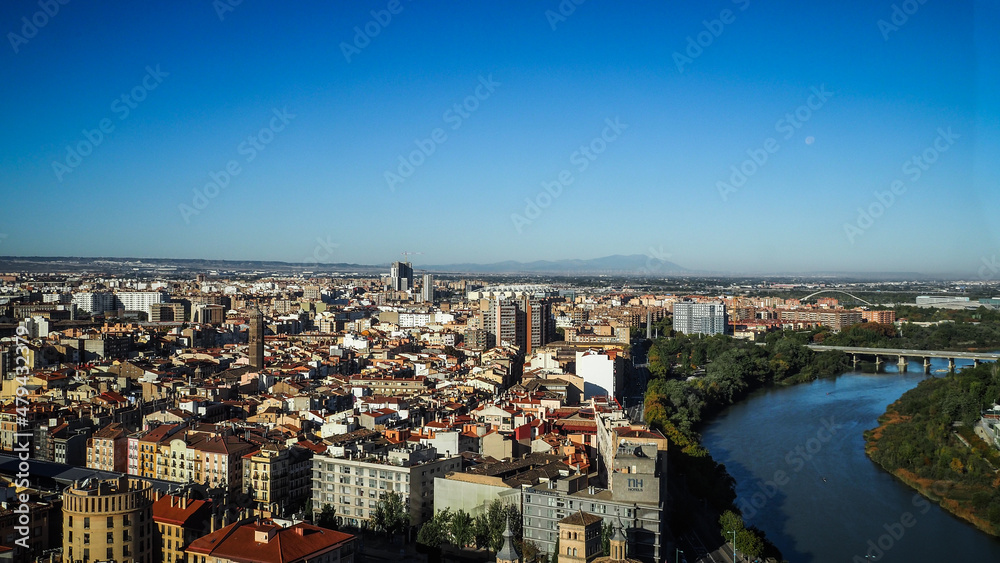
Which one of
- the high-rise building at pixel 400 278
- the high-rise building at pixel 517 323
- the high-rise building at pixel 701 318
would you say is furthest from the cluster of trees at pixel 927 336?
the high-rise building at pixel 400 278

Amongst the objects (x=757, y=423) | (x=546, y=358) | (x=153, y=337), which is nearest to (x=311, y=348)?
(x=153, y=337)

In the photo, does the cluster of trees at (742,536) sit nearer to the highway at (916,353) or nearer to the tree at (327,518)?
the tree at (327,518)

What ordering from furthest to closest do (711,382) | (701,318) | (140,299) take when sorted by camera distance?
1. (140,299)
2. (701,318)
3. (711,382)

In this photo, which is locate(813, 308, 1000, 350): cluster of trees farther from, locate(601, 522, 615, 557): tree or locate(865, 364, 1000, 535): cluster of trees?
locate(601, 522, 615, 557): tree

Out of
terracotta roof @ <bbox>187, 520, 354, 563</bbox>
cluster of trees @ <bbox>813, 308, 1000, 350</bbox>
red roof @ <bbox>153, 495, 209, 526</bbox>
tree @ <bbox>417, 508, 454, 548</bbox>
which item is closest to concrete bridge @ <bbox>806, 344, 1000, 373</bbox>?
cluster of trees @ <bbox>813, 308, 1000, 350</bbox>

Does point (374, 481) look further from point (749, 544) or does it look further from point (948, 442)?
point (948, 442)

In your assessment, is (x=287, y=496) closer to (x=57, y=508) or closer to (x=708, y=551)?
(x=57, y=508)

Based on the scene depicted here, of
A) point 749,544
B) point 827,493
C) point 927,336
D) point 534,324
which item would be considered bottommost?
point 827,493

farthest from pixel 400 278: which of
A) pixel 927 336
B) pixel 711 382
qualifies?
pixel 711 382
